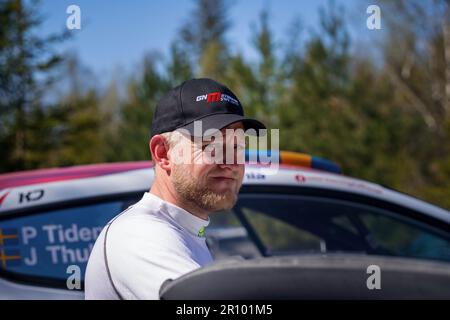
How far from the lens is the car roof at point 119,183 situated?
2.73 meters

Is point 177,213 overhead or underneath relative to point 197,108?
underneath

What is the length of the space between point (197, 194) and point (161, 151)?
0.17m

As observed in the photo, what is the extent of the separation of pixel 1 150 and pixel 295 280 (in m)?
16.9

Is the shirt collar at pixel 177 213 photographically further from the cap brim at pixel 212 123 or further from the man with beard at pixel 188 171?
the cap brim at pixel 212 123

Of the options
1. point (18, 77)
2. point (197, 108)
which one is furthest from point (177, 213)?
point (18, 77)

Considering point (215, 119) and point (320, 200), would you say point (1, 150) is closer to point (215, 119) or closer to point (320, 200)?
point (320, 200)

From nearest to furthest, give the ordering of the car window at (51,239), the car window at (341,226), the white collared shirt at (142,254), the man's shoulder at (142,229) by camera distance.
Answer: the white collared shirt at (142,254) < the man's shoulder at (142,229) < the car window at (51,239) < the car window at (341,226)

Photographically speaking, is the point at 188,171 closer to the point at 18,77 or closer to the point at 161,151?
the point at 161,151

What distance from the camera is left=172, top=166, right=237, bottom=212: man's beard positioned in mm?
1631

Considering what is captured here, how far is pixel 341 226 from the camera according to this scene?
344cm

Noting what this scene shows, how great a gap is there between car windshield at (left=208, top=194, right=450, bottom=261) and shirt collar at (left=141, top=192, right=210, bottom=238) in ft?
4.88

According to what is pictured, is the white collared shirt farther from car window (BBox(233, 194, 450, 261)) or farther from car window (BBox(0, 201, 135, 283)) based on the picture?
car window (BBox(233, 194, 450, 261))

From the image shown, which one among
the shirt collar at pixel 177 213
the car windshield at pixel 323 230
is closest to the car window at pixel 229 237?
the car windshield at pixel 323 230
